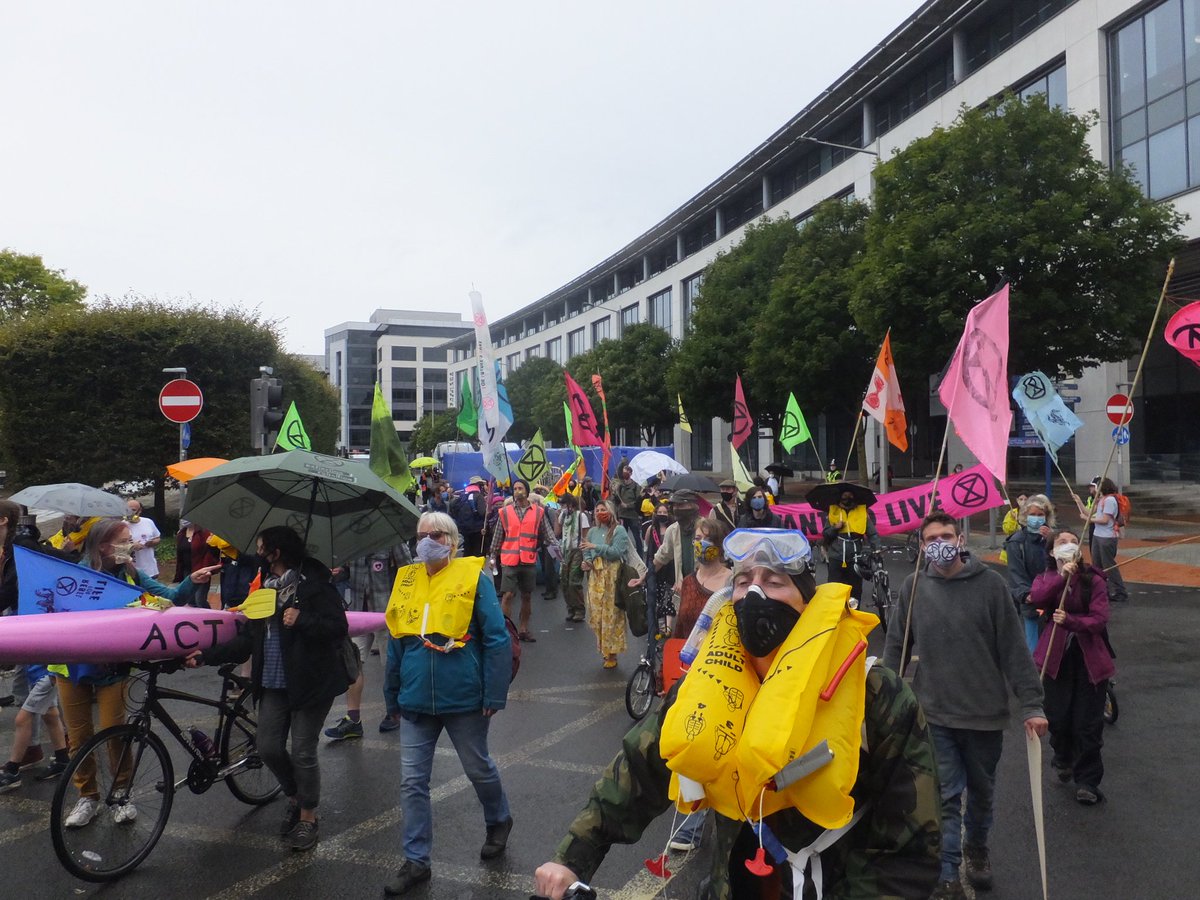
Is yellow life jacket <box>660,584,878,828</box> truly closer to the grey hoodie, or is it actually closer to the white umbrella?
the grey hoodie

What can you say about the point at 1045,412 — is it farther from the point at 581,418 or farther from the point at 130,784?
the point at 130,784

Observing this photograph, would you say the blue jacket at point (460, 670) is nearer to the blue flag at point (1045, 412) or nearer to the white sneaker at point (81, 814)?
the white sneaker at point (81, 814)

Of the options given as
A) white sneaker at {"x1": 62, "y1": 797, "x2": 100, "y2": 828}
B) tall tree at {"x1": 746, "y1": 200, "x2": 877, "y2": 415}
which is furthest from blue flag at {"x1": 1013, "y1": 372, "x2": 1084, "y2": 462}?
tall tree at {"x1": 746, "y1": 200, "x2": 877, "y2": 415}

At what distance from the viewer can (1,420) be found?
20.8m

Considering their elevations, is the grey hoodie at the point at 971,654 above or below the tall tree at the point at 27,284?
below

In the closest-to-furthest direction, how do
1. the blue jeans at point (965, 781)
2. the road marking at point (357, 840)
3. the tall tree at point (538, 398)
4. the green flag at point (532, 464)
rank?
the blue jeans at point (965, 781) < the road marking at point (357, 840) < the green flag at point (532, 464) < the tall tree at point (538, 398)

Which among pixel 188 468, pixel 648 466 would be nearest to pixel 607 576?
pixel 188 468

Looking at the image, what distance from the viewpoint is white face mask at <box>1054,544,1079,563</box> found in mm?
5520


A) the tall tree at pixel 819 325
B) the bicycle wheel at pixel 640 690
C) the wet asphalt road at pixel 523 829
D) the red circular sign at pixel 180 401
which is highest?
the tall tree at pixel 819 325

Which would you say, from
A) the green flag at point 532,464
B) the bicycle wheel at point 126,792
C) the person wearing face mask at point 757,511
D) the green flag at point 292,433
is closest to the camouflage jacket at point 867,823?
the bicycle wheel at point 126,792

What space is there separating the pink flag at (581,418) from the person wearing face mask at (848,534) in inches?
263

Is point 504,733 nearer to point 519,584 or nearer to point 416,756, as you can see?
point 416,756

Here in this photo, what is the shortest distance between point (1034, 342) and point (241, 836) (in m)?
21.4

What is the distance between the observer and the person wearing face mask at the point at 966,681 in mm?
4301
